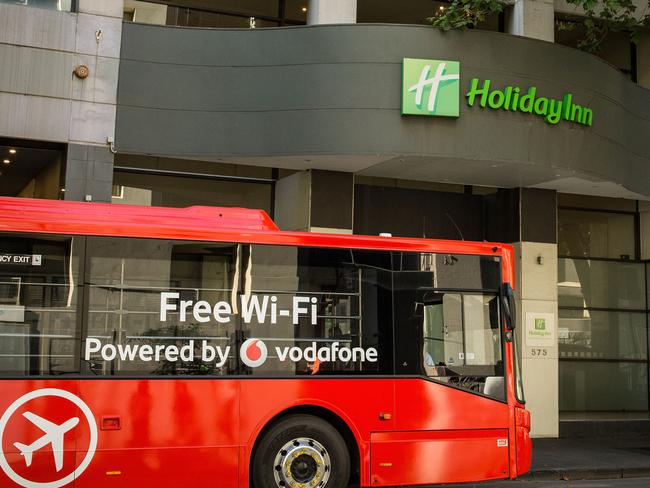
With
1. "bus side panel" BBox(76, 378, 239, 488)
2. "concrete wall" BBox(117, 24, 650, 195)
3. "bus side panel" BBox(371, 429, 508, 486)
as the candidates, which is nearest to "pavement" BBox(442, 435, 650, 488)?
"bus side panel" BBox(371, 429, 508, 486)

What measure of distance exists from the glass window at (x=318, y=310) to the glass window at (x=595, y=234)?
31.4 feet

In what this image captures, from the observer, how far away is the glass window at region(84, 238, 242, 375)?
8500 millimetres

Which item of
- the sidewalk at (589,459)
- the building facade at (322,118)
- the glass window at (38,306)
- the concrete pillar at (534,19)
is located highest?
the concrete pillar at (534,19)

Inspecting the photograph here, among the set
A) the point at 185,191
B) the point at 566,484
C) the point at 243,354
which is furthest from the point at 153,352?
the point at 185,191

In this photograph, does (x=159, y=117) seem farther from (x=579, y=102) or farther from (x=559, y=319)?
(x=559, y=319)

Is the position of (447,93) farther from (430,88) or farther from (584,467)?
(584,467)

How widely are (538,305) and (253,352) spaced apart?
29.0 feet

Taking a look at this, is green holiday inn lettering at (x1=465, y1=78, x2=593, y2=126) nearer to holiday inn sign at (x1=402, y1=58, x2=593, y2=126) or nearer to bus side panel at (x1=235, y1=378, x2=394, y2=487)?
holiday inn sign at (x1=402, y1=58, x2=593, y2=126)

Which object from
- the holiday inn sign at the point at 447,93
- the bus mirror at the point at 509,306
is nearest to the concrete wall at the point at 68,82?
the holiday inn sign at the point at 447,93

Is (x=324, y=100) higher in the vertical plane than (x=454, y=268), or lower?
higher

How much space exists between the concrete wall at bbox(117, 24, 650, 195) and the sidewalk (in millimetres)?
5128

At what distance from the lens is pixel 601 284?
18.0 meters

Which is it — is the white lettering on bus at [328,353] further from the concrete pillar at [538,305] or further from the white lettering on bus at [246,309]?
the concrete pillar at [538,305]

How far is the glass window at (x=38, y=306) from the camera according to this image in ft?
26.8
